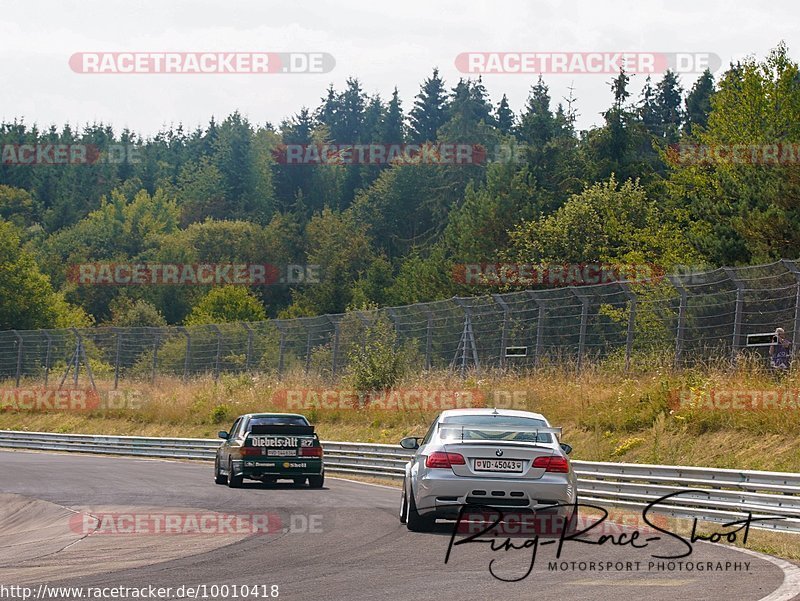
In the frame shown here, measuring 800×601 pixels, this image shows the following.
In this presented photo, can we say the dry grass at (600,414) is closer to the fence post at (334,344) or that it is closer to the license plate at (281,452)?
the fence post at (334,344)

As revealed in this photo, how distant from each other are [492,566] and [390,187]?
109 metres

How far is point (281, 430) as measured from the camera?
2347 cm

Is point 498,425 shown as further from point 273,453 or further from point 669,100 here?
point 669,100

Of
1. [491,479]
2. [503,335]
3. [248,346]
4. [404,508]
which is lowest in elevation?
[404,508]

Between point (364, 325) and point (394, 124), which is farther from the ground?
point (394, 124)

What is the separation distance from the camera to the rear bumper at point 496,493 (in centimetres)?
1386

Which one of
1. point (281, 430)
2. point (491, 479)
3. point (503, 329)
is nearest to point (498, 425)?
point (491, 479)

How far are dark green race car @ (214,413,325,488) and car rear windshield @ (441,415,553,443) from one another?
28.3 feet

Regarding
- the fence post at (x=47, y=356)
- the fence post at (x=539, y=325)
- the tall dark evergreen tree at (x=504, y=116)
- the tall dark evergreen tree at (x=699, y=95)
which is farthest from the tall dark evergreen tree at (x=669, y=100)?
the fence post at (x=539, y=325)

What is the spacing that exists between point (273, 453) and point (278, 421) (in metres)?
0.94

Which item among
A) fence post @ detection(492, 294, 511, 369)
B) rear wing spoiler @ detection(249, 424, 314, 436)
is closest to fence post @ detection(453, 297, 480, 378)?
fence post @ detection(492, 294, 511, 369)

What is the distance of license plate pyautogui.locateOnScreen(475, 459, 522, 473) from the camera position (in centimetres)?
1397

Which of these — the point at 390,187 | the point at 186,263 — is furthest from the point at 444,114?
the point at 186,263

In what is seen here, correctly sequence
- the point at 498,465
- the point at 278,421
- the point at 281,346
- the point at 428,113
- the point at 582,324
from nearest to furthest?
the point at 498,465 → the point at 278,421 → the point at 582,324 → the point at 281,346 → the point at 428,113
